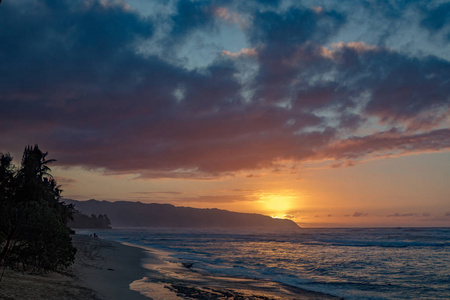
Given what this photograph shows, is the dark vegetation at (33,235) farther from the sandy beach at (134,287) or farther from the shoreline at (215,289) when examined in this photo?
the shoreline at (215,289)

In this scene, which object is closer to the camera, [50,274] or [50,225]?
[50,225]

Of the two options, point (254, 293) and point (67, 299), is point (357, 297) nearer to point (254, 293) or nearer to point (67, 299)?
point (254, 293)

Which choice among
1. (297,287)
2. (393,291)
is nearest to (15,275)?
(297,287)

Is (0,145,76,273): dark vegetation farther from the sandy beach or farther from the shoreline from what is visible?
the shoreline

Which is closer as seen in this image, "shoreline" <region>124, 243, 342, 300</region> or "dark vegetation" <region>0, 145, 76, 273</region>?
"dark vegetation" <region>0, 145, 76, 273</region>

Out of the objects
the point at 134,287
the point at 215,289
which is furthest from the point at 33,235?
the point at 215,289

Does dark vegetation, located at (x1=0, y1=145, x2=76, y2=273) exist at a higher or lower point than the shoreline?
higher

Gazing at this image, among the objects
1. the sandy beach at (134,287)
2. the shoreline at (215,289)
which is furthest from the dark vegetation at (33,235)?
the shoreline at (215,289)

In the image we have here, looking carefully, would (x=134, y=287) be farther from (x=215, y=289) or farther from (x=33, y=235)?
(x=33, y=235)

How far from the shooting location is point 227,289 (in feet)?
69.6

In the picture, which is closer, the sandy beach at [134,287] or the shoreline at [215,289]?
the sandy beach at [134,287]

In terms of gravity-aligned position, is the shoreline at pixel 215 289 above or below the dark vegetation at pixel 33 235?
below

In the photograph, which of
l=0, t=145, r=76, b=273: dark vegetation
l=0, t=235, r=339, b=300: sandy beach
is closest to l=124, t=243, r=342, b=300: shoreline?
l=0, t=235, r=339, b=300: sandy beach

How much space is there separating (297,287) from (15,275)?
17.8 meters
